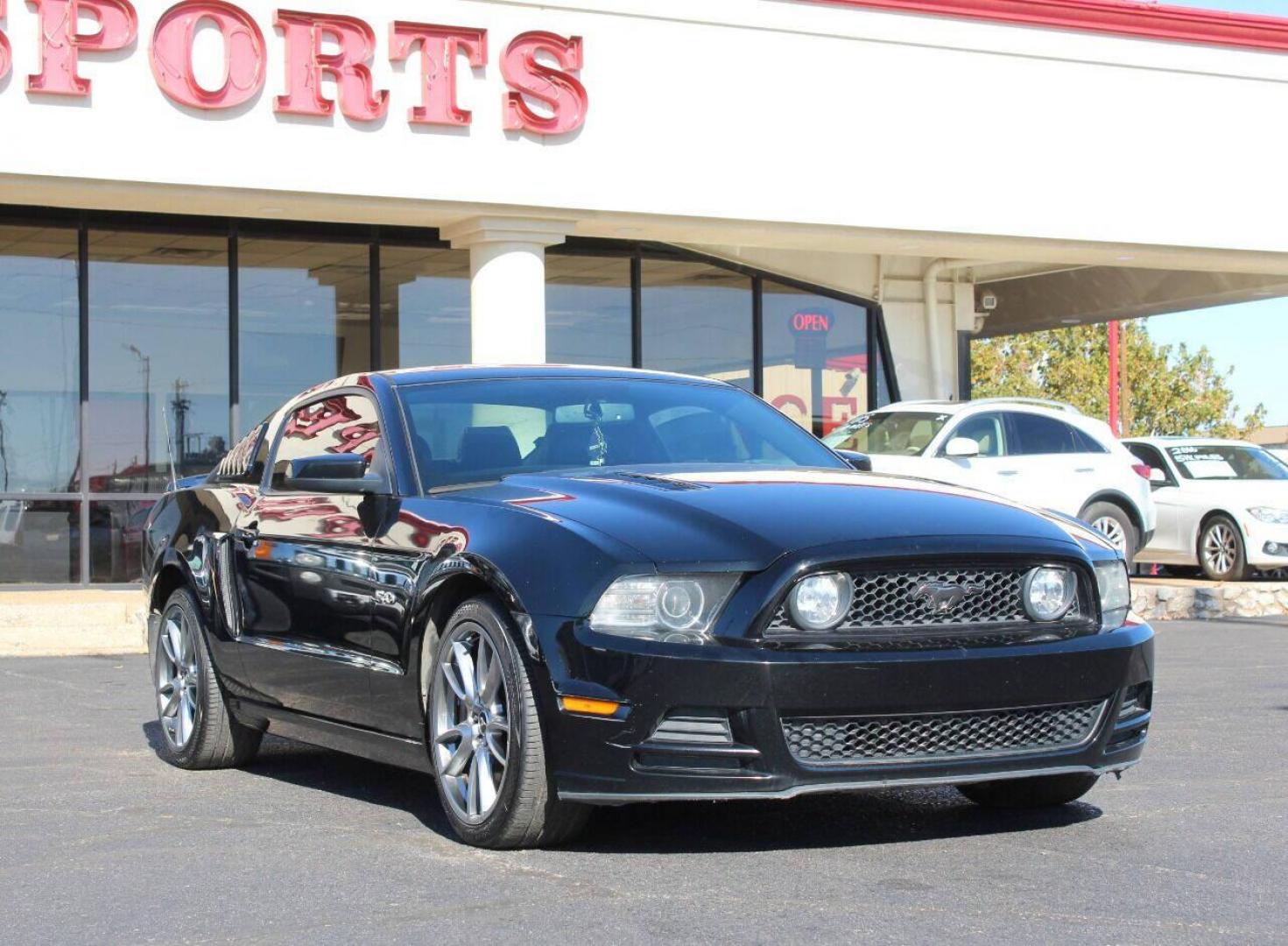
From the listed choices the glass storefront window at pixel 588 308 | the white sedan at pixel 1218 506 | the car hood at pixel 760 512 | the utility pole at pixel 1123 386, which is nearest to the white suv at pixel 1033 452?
the white sedan at pixel 1218 506

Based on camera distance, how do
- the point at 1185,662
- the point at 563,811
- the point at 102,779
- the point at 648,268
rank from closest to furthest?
1. the point at 563,811
2. the point at 102,779
3. the point at 1185,662
4. the point at 648,268

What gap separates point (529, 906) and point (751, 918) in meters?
0.57

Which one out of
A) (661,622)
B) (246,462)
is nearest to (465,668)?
(661,622)

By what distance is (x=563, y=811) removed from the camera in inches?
211

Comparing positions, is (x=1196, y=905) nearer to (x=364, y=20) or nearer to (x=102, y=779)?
(x=102, y=779)

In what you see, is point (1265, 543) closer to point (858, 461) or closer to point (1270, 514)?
point (1270, 514)

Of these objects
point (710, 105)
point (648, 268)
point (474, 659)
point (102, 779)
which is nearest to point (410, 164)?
point (710, 105)

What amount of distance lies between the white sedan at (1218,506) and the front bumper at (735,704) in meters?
13.8

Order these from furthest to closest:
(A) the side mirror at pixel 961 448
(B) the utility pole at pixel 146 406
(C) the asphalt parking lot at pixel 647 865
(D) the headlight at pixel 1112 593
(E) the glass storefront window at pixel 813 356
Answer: (E) the glass storefront window at pixel 813 356
(B) the utility pole at pixel 146 406
(A) the side mirror at pixel 961 448
(D) the headlight at pixel 1112 593
(C) the asphalt parking lot at pixel 647 865

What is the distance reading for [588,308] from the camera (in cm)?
2038

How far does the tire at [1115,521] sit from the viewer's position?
1772 cm

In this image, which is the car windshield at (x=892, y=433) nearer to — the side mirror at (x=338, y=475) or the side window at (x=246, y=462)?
the side window at (x=246, y=462)

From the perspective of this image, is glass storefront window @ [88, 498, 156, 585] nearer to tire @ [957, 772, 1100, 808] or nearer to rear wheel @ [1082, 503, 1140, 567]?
rear wheel @ [1082, 503, 1140, 567]

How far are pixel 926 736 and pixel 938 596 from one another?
15.4 inches
